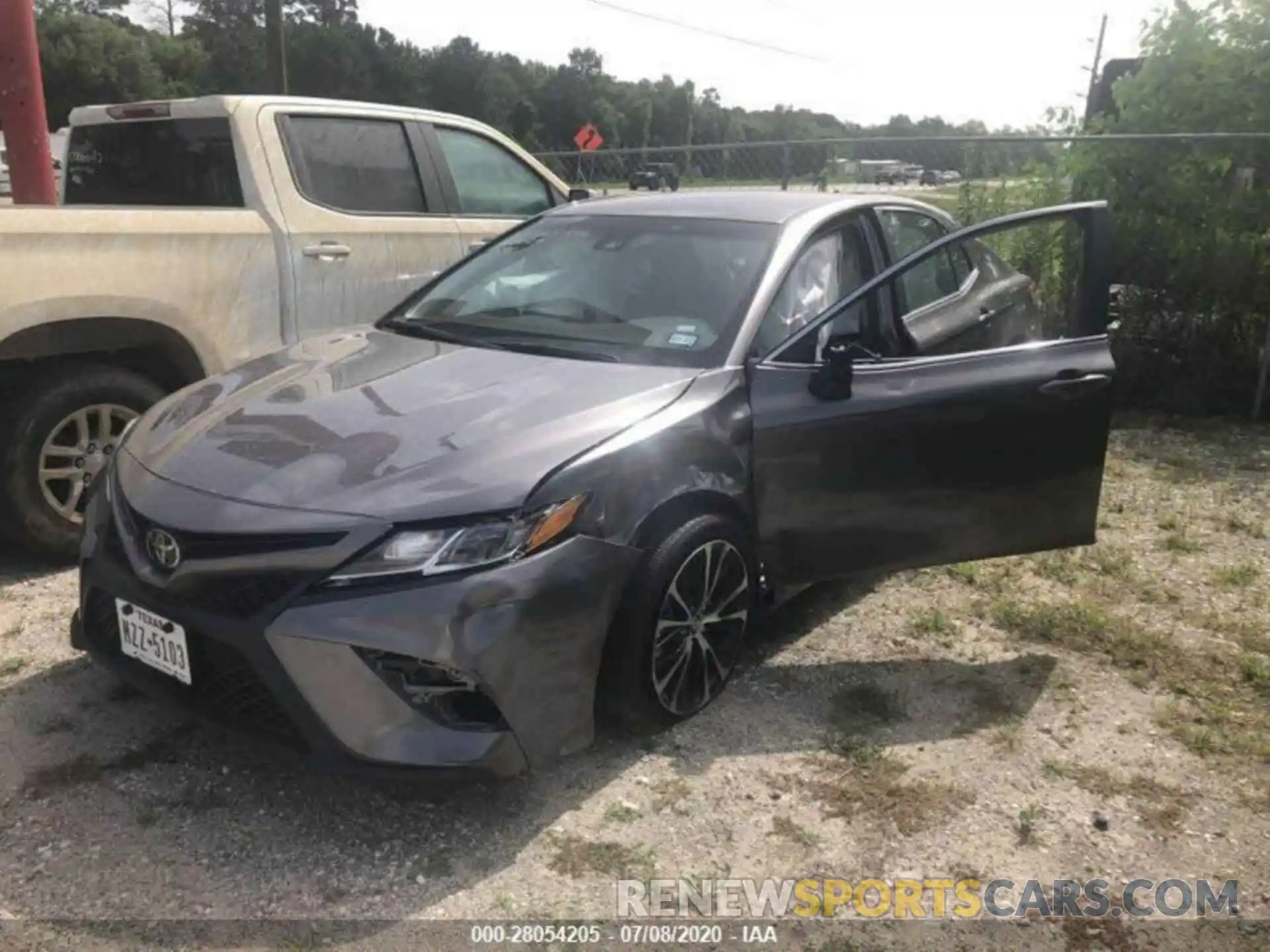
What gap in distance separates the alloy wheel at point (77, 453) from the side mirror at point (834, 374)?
2803 millimetres

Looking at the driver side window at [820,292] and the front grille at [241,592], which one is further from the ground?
the driver side window at [820,292]

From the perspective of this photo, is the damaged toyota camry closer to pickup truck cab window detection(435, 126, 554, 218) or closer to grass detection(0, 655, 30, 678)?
grass detection(0, 655, 30, 678)

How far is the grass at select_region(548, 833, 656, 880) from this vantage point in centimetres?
269

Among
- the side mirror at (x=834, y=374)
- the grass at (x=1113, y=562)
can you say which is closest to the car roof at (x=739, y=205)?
the side mirror at (x=834, y=374)

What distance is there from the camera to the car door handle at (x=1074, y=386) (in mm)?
3750

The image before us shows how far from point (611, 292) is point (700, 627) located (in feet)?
4.13

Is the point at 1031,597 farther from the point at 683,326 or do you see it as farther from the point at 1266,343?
the point at 1266,343

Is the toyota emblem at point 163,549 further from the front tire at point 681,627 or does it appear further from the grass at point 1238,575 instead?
the grass at point 1238,575

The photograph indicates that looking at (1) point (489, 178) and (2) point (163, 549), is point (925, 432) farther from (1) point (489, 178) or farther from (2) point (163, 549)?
(1) point (489, 178)

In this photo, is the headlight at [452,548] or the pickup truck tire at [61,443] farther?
the pickup truck tire at [61,443]

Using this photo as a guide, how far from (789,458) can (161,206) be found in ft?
10.7

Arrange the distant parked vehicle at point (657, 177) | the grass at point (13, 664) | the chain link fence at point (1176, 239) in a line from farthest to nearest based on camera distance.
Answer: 1. the distant parked vehicle at point (657, 177)
2. the chain link fence at point (1176, 239)
3. the grass at point (13, 664)

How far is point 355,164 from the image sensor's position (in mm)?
5238

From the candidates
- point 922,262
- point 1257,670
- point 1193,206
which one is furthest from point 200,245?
point 1193,206
